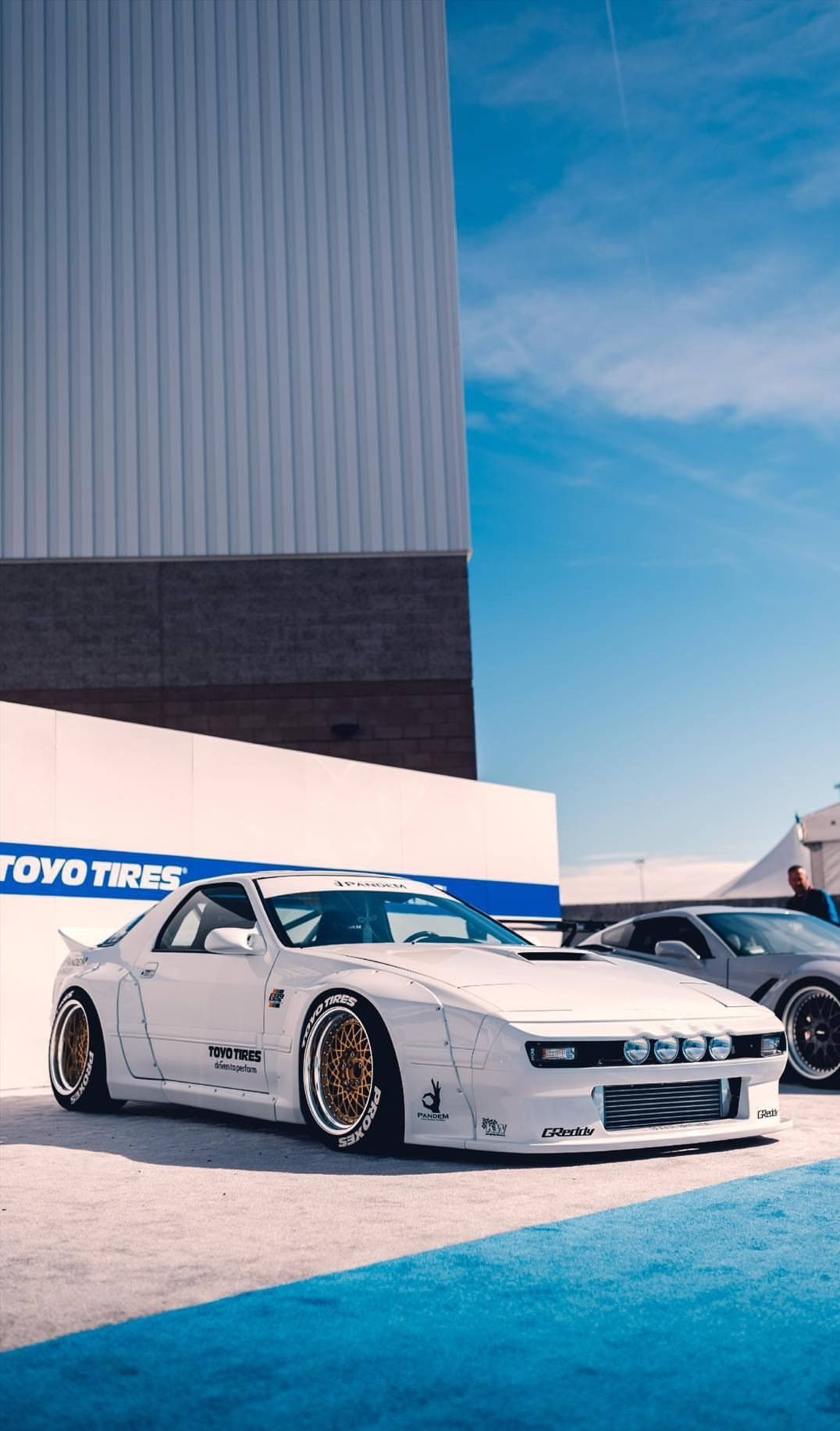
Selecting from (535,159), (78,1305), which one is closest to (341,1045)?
(78,1305)

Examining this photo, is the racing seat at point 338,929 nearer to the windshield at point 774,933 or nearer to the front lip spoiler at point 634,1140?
the front lip spoiler at point 634,1140

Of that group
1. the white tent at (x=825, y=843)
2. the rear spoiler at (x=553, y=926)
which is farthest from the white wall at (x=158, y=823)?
the white tent at (x=825, y=843)

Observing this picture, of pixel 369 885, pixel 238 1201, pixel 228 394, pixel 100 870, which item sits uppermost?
pixel 228 394

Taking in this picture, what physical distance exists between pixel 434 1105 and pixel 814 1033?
4.23 metres

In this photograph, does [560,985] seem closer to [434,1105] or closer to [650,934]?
[434,1105]

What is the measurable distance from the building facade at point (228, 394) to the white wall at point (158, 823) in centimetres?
641

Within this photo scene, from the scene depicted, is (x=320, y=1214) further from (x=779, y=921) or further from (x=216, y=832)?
(x=216, y=832)

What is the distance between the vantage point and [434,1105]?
18.0 ft

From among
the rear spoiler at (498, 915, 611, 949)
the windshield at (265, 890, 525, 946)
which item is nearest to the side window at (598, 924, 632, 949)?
the rear spoiler at (498, 915, 611, 949)

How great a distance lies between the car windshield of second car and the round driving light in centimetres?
135

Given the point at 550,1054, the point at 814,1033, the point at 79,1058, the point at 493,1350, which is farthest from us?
the point at 814,1033

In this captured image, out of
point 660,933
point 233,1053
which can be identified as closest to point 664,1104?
point 233,1053

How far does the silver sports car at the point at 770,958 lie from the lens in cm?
885

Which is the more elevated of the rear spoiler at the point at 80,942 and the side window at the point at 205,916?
the side window at the point at 205,916
